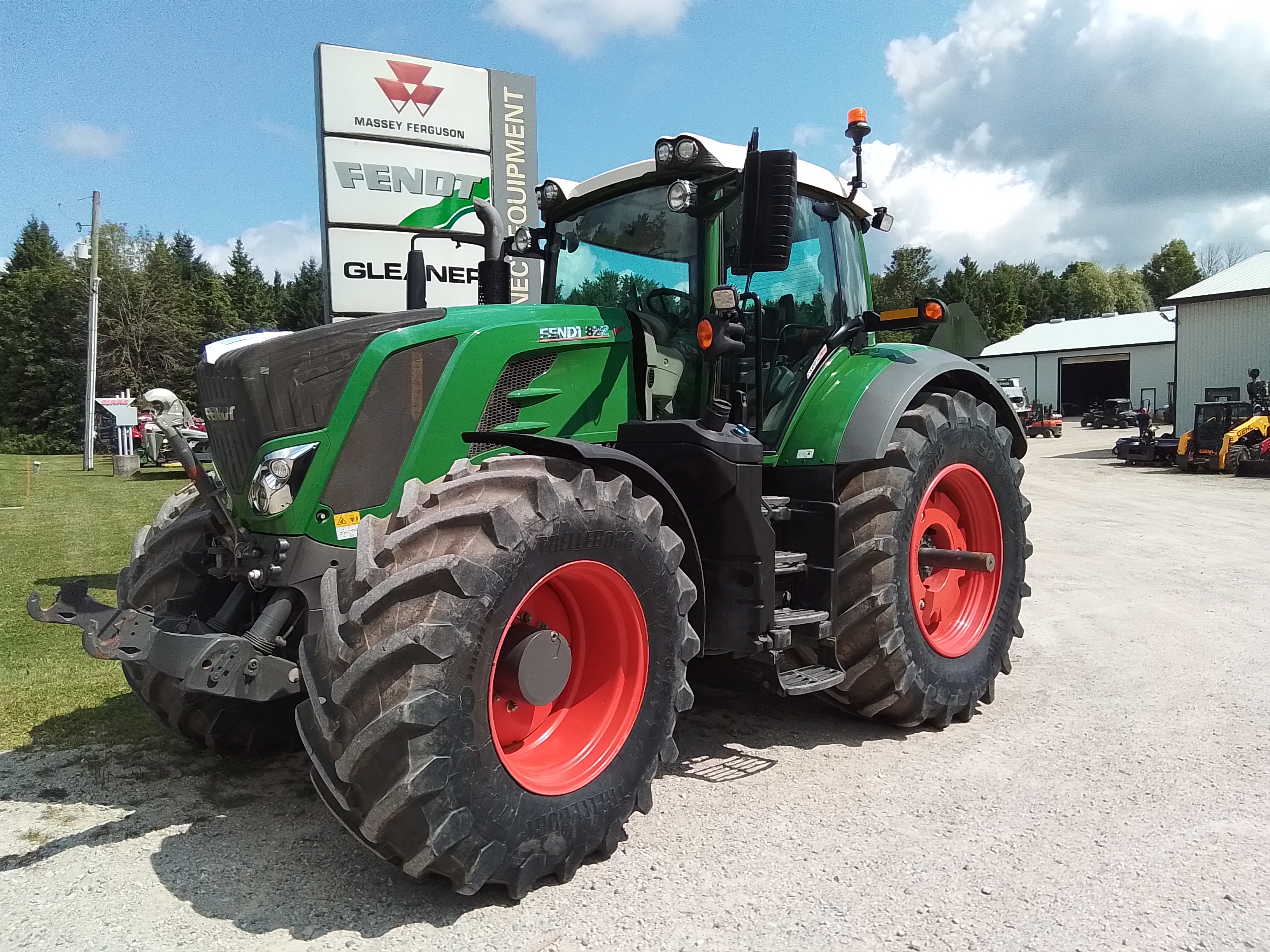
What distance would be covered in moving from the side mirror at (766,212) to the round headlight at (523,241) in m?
1.58

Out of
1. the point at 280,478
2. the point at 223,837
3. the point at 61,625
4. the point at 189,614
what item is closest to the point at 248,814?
the point at 223,837

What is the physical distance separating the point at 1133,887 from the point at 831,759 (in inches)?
55.6

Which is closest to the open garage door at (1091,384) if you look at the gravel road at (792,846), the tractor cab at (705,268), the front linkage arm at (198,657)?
the tractor cab at (705,268)

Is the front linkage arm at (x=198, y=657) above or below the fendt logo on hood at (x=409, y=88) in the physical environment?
below

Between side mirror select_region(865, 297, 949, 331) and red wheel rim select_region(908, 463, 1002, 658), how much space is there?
75 cm

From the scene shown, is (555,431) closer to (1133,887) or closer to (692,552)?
(692,552)

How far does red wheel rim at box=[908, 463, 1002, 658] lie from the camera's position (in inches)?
197

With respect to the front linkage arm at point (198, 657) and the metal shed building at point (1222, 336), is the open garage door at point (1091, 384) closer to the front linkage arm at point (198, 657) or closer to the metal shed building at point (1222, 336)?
the metal shed building at point (1222, 336)

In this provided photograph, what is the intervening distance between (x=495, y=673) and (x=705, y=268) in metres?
2.12

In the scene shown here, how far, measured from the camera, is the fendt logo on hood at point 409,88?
9.91m

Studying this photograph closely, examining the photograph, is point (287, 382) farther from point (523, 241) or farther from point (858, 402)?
point (858, 402)

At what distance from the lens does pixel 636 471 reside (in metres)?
3.44

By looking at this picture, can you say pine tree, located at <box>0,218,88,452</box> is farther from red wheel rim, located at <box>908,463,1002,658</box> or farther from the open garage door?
the open garage door

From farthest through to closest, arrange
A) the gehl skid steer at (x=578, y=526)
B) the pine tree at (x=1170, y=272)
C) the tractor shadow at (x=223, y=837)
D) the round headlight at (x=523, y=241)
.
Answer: the pine tree at (x=1170, y=272) → the round headlight at (x=523, y=241) → the tractor shadow at (x=223, y=837) → the gehl skid steer at (x=578, y=526)
